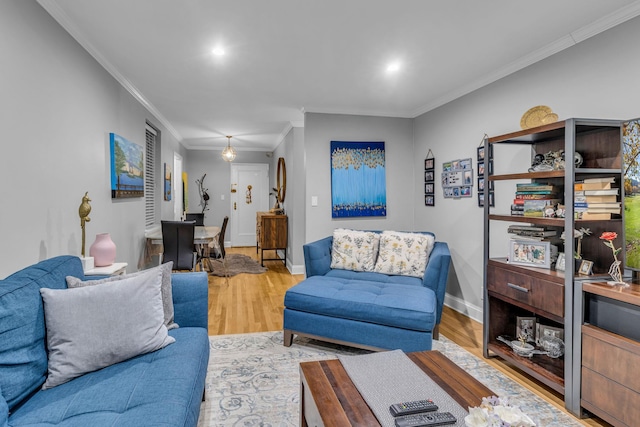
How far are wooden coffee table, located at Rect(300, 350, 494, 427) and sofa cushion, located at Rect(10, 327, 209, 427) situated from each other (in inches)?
18.5

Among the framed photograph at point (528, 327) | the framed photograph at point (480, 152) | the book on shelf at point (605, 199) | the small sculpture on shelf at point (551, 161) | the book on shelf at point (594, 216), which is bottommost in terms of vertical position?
the framed photograph at point (528, 327)

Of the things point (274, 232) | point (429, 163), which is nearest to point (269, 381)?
point (429, 163)

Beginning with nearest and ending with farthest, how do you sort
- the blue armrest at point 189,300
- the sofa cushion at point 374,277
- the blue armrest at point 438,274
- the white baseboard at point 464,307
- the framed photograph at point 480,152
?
the blue armrest at point 189,300 < the blue armrest at point 438,274 < the sofa cushion at point 374,277 < the framed photograph at point 480,152 < the white baseboard at point 464,307

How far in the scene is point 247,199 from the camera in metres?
8.62

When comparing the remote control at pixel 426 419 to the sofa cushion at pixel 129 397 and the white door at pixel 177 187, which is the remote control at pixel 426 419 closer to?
the sofa cushion at pixel 129 397

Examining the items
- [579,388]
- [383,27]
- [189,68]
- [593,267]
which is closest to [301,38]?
[383,27]

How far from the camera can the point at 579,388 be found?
200cm

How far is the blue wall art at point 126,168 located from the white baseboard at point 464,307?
3.72 meters

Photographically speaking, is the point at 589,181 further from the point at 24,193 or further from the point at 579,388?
the point at 24,193

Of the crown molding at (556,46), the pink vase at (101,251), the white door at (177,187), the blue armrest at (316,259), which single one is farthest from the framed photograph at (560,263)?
the white door at (177,187)

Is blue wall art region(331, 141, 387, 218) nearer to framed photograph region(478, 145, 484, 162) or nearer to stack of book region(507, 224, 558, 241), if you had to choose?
framed photograph region(478, 145, 484, 162)

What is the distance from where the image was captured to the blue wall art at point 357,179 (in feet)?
15.0

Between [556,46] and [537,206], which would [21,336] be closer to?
[537,206]

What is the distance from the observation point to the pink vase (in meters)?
2.67
